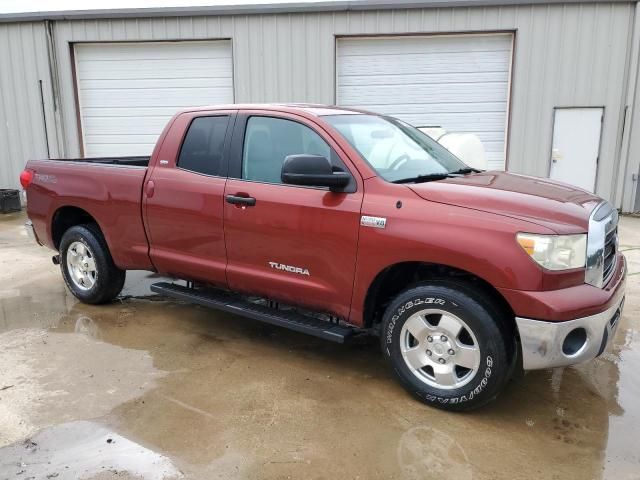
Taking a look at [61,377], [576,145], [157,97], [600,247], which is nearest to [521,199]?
[600,247]

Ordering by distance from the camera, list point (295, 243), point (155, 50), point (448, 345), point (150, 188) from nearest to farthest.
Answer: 1. point (448, 345)
2. point (295, 243)
3. point (150, 188)
4. point (155, 50)

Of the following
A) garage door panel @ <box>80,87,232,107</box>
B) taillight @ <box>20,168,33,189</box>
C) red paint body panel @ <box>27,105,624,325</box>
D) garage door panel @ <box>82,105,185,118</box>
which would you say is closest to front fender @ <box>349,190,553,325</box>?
red paint body panel @ <box>27,105,624,325</box>

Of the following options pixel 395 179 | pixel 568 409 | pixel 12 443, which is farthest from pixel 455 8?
pixel 12 443

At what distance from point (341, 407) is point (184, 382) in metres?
1.14

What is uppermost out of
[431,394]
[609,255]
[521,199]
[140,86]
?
[140,86]

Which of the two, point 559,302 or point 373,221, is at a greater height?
point 373,221

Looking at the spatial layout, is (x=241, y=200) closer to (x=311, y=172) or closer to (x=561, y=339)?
(x=311, y=172)

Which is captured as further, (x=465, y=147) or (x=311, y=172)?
(x=465, y=147)

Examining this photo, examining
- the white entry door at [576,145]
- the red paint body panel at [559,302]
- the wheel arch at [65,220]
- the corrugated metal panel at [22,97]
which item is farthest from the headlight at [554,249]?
the corrugated metal panel at [22,97]

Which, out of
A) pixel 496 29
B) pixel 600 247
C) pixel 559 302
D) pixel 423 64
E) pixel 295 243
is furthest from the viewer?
pixel 423 64

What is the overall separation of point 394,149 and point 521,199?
1107 millimetres

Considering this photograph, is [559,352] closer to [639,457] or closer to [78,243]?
[639,457]

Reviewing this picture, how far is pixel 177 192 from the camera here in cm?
446

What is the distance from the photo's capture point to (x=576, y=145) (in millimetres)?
10750
